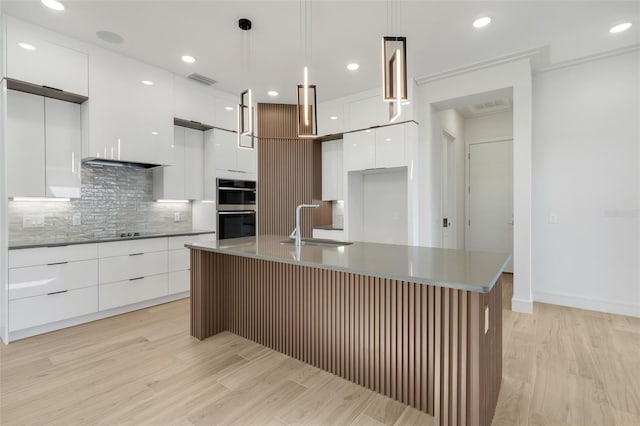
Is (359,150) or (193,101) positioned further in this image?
(359,150)

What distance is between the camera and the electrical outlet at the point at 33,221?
10.6ft

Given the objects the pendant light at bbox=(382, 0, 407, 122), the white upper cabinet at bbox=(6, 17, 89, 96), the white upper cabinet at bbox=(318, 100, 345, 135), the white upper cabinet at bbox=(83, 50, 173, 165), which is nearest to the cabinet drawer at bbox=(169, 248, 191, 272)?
the white upper cabinet at bbox=(83, 50, 173, 165)

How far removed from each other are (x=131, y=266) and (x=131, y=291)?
29 centimetres

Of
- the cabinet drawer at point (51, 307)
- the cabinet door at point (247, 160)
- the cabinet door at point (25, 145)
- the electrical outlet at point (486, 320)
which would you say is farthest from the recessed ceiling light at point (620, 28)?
Result: the cabinet drawer at point (51, 307)

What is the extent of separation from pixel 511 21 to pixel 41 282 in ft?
16.6

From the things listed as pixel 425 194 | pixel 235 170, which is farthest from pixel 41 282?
pixel 425 194

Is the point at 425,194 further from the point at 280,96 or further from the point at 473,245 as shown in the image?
the point at 280,96

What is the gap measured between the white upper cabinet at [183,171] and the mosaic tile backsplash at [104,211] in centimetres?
23

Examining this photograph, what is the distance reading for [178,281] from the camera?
13.3ft

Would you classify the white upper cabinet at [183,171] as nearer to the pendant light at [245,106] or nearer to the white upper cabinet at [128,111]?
the white upper cabinet at [128,111]

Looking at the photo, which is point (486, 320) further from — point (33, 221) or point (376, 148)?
point (33, 221)

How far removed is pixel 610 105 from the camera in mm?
3578

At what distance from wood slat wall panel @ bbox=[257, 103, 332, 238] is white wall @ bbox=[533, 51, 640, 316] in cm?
315

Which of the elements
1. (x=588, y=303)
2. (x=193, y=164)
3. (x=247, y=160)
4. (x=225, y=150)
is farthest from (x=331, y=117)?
(x=588, y=303)
